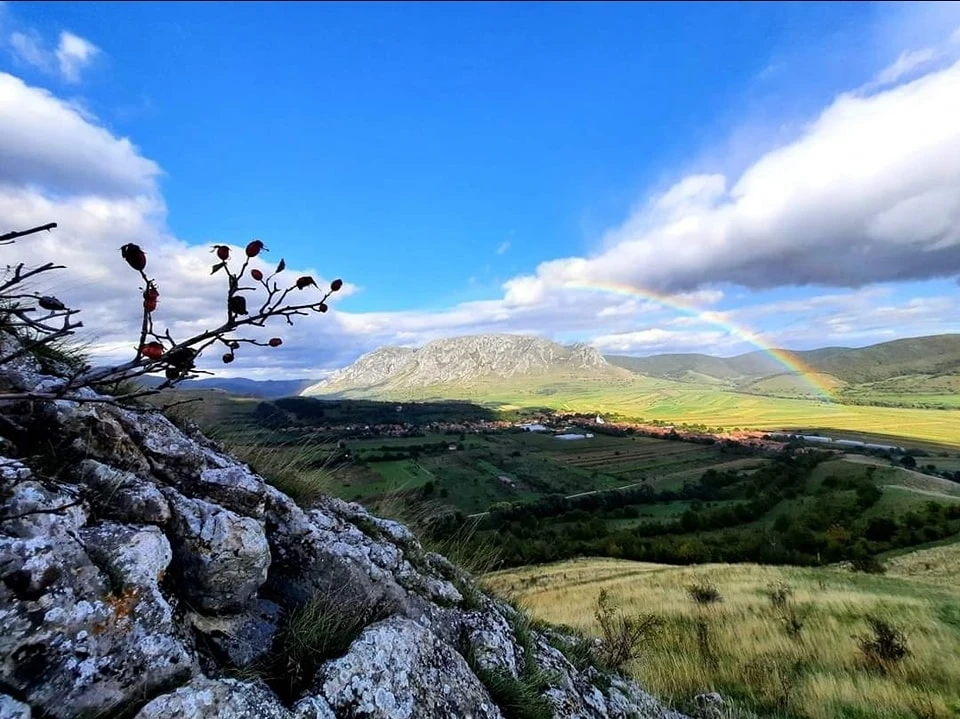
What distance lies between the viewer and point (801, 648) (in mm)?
11758

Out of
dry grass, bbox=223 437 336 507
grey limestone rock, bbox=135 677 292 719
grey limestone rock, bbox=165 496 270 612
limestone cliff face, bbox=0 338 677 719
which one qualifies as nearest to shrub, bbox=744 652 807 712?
limestone cliff face, bbox=0 338 677 719

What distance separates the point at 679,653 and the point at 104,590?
39.0ft

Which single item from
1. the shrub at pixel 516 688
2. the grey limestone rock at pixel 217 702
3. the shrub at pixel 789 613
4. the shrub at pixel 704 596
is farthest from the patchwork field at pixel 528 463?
the grey limestone rock at pixel 217 702

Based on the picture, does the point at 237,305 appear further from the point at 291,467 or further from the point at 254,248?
the point at 291,467

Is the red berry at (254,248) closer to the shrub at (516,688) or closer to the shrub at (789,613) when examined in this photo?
the shrub at (516,688)

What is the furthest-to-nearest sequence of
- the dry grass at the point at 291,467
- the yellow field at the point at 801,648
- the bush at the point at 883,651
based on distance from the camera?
1. the bush at the point at 883,651
2. the yellow field at the point at 801,648
3. the dry grass at the point at 291,467

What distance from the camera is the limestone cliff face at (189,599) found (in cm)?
295

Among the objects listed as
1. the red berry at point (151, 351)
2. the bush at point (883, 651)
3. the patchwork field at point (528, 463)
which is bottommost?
the patchwork field at point (528, 463)

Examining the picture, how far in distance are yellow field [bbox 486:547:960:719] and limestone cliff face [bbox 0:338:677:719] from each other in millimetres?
3096

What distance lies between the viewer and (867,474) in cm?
9106

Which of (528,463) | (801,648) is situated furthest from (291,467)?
(528,463)

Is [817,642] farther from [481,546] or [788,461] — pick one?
[788,461]

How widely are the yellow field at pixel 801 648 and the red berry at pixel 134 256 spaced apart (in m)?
7.48

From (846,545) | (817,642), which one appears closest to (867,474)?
(846,545)
